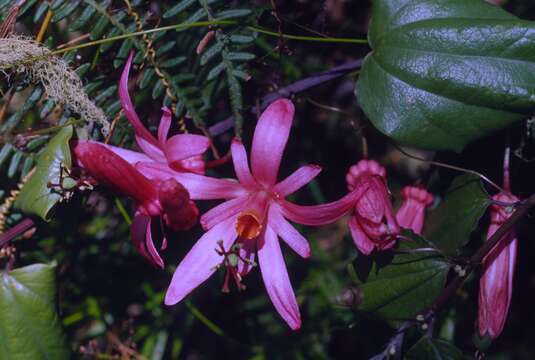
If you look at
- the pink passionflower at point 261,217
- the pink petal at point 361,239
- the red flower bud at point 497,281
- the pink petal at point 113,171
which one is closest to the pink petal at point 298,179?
the pink passionflower at point 261,217

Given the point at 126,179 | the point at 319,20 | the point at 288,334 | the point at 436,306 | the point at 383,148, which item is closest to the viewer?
the point at 126,179

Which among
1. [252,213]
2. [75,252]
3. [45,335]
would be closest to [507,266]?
[252,213]

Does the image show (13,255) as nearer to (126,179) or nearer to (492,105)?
(126,179)

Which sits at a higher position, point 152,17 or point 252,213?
point 152,17

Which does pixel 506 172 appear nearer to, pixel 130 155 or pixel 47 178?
pixel 130 155

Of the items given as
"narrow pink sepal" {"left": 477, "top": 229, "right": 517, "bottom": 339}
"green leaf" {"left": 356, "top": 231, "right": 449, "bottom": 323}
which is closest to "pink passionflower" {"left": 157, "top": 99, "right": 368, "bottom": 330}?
"green leaf" {"left": 356, "top": 231, "right": 449, "bottom": 323}

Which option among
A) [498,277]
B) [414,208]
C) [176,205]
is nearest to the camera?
[176,205]

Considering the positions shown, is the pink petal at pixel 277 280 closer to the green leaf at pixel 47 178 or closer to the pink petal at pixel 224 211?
the pink petal at pixel 224 211

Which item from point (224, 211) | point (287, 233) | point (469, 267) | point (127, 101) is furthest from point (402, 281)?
point (127, 101)
